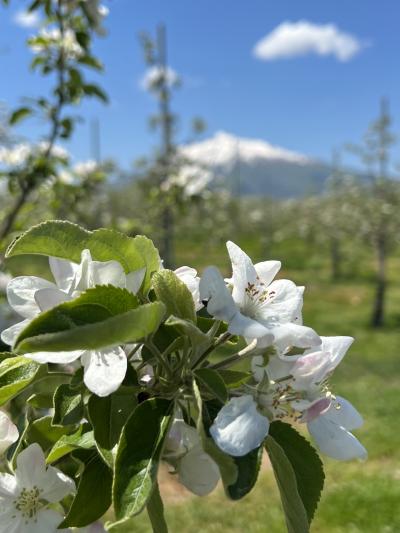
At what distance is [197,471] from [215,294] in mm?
282

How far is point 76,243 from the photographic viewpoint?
0.78 m

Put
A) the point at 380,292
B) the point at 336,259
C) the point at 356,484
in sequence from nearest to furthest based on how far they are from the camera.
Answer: the point at 356,484, the point at 380,292, the point at 336,259

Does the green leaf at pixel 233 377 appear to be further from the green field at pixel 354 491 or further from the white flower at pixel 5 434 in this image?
the white flower at pixel 5 434

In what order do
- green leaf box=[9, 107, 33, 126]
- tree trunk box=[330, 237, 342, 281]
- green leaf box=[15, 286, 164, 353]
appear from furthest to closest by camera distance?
1. tree trunk box=[330, 237, 342, 281]
2. green leaf box=[9, 107, 33, 126]
3. green leaf box=[15, 286, 164, 353]

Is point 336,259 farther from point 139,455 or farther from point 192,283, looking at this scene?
point 139,455

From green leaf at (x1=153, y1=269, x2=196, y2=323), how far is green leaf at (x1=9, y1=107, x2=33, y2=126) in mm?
2594

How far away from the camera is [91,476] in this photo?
81cm

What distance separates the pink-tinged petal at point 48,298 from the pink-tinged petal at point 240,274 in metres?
0.22

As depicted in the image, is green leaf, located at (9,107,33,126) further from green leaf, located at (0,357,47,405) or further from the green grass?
green leaf, located at (0,357,47,405)

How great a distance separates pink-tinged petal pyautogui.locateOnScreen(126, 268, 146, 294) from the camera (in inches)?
29.8

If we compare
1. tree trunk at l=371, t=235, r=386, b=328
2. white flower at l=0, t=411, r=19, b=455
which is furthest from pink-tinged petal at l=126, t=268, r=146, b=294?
tree trunk at l=371, t=235, r=386, b=328

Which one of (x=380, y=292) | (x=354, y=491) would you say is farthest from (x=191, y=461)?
(x=380, y=292)

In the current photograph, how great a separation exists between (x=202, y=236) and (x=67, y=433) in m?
26.8

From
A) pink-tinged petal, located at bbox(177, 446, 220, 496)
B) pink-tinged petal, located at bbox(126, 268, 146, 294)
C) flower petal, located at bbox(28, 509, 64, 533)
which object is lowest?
flower petal, located at bbox(28, 509, 64, 533)
